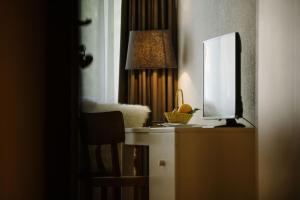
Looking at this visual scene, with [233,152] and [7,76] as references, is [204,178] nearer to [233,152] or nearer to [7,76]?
[233,152]

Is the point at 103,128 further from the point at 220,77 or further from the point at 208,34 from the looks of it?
the point at 208,34

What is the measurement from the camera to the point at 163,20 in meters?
4.74

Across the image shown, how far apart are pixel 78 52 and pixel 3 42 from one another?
1.36 ft

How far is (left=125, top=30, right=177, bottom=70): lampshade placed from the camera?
4371 millimetres

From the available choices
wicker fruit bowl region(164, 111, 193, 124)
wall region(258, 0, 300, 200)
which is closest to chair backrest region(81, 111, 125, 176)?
wicker fruit bowl region(164, 111, 193, 124)

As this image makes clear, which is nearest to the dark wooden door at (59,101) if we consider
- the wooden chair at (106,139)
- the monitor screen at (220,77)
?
the wooden chair at (106,139)

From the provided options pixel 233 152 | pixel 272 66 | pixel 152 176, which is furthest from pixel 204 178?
pixel 272 66

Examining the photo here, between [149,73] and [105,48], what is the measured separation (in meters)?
0.41

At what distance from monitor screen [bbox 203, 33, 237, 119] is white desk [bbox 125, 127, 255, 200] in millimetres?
146

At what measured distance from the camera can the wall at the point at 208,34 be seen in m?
3.15

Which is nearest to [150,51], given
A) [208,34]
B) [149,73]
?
[149,73]

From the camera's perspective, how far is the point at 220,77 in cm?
305

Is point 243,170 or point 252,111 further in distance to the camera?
point 252,111

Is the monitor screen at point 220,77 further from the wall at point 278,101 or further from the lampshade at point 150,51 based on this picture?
the lampshade at point 150,51
